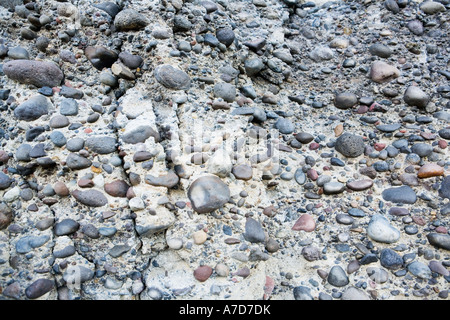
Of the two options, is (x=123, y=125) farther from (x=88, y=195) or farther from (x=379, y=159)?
(x=379, y=159)

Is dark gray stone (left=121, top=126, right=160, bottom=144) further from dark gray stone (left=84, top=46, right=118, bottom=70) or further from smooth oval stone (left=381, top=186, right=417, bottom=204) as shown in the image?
smooth oval stone (left=381, top=186, right=417, bottom=204)

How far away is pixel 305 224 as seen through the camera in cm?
181

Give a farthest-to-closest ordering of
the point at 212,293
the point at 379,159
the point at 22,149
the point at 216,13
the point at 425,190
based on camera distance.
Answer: the point at 216,13
the point at 379,159
the point at 425,190
the point at 22,149
the point at 212,293

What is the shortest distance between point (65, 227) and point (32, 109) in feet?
2.13

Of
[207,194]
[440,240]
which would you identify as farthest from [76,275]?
[440,240]

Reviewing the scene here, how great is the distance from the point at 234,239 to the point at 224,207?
6.5 inches

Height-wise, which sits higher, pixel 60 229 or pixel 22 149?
pixel 22 149

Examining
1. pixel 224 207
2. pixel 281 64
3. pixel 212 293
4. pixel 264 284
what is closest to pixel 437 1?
pixel 281 64

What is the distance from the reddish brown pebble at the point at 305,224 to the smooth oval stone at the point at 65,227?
105 centimetres

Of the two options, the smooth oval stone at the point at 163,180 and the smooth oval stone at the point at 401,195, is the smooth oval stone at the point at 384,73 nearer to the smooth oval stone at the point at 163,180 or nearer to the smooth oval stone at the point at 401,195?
the smooth oval stone at the point at 401,195

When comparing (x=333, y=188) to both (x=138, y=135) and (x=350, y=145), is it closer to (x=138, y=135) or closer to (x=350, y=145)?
(x=350, y=145)

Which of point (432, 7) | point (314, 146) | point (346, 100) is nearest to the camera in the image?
point (314, 146)

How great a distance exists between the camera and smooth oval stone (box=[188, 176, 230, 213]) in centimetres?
169

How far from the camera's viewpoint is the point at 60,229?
1597 mm
